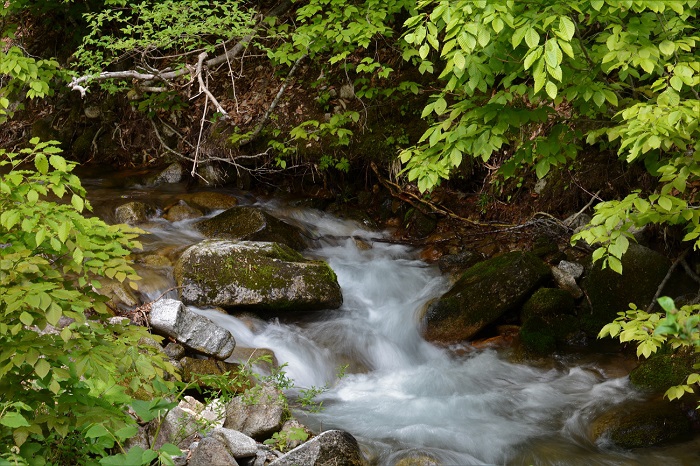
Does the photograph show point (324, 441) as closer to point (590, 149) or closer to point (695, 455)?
point (695, 455)

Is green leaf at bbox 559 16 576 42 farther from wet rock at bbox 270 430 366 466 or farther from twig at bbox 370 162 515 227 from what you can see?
twig at bbox 370 162 515 227

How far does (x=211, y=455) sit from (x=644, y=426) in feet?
10.9

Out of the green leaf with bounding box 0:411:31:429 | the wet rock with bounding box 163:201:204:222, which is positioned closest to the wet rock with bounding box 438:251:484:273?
the wet rock with bounding box 163:201:204:222

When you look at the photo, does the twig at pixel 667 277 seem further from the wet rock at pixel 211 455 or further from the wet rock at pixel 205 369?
the wet rock at pixel 211 455

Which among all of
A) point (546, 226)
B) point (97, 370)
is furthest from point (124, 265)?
point (546, 226)

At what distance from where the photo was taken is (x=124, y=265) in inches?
116

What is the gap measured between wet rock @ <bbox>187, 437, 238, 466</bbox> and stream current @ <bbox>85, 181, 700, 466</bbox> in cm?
142

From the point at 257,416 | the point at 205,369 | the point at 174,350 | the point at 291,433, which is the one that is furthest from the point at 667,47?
the point at 174,350

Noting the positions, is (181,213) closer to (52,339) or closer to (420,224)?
(420,224)

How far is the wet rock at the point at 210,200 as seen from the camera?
28.9ft

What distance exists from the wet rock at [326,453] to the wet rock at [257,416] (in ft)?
1.46

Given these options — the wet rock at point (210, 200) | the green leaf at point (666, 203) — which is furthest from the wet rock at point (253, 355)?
the green leaf at point (666, 203)

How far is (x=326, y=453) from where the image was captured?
3.83m

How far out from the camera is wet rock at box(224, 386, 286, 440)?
4180 mm
